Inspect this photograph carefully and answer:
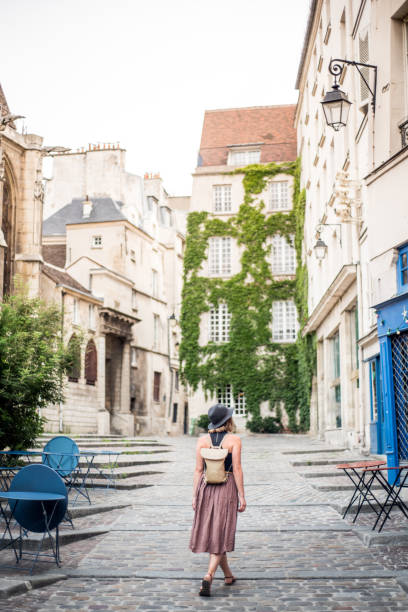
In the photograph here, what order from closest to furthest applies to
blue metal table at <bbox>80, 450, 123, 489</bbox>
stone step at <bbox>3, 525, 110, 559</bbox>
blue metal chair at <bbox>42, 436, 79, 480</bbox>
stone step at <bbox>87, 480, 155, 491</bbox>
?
stone step at <bbox>3, 525, 110, 559</bbox>
blue metal chair at <bbox>42, 436, 79, 480</bbox>
blue metal table at <bbox>80, 450, 123, 489</bbox>
stone step at <bbox>87, 480, 155, 491</bbox>

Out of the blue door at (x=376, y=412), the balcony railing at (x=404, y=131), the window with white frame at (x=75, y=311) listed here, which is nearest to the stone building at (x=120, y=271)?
the window with white frame at (x=75, y=311)

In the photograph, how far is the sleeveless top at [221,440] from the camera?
671cm

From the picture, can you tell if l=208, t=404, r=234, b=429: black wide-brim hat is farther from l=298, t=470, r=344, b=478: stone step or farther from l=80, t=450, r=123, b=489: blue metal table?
l=298, t=470, r=344, b=478: stone step

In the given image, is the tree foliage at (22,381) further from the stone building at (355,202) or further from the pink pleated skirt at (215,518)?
the pink pleated skirt at (215,518)

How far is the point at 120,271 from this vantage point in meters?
43.6

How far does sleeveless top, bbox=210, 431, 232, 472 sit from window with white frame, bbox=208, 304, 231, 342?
100ft

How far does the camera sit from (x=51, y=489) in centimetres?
707

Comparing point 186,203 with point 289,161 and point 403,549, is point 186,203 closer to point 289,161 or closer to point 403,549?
point 289,161

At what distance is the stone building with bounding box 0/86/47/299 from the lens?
3250 cm

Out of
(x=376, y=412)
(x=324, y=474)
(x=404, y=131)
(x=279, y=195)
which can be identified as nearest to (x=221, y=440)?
(x=404, y=131)

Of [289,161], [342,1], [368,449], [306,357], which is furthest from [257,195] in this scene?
[368,449]

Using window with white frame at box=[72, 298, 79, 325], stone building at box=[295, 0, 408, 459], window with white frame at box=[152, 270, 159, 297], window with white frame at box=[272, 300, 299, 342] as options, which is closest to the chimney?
window with white frame at box=[152, 270, 159, 297]

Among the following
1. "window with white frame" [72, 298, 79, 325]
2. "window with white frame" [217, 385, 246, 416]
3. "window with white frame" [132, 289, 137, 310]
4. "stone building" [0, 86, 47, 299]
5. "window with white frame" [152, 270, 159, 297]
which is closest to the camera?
"stone building" [0, 86, 47, 299]

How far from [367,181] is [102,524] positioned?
257 inches
